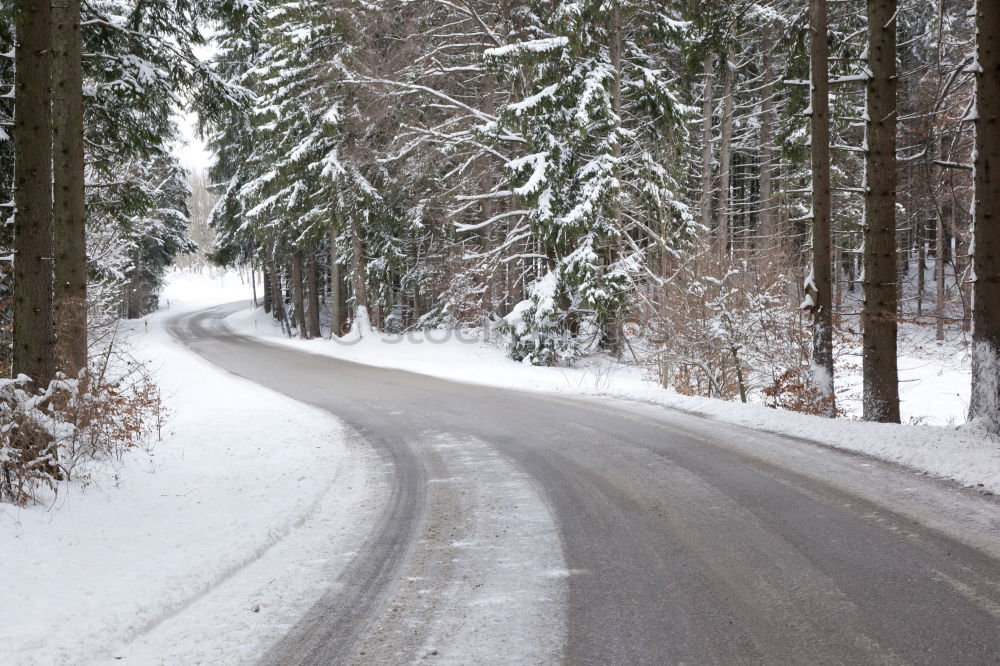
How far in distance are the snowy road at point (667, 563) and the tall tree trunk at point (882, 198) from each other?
111 inches

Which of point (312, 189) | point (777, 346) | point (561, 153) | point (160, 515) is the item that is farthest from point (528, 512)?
point (312, 189)

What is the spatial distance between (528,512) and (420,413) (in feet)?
18.6

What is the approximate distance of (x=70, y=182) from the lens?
7.78m

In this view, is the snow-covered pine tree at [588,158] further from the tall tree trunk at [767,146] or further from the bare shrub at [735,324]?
the tall tree trunk at [767,146]

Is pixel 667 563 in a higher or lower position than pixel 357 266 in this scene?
lower

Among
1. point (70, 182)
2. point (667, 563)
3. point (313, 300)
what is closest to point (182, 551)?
point (667, 563)

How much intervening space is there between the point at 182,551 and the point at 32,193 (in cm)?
354

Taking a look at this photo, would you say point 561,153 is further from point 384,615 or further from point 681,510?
point 384,615

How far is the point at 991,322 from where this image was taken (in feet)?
23.2

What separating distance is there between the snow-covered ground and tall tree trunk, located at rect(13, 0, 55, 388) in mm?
→ 7774

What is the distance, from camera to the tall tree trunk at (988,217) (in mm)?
7039

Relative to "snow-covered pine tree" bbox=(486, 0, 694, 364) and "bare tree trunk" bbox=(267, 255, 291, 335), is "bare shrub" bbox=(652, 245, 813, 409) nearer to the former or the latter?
"snow-covered pine tree" bbox=(486, 0, 694, 364)

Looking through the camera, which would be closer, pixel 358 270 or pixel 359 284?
pixel 358 270

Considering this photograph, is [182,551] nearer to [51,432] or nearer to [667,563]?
[51,432]
